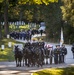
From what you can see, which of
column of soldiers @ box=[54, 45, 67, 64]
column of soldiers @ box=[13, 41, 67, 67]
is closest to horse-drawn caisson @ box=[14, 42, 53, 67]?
column of soldiers @ box=[13, 41, 67, 67]

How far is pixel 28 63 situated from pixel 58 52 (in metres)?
3.23

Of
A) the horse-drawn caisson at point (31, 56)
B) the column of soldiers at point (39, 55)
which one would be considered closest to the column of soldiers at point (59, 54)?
the column of soldiers at point (39, 55)

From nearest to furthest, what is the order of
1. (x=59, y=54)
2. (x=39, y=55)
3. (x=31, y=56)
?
(x=39, y=55)
(x=31, y=56)
(x=59, y=54)

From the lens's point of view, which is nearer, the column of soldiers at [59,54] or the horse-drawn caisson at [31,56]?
the horse-drawn caisson at [31,56]

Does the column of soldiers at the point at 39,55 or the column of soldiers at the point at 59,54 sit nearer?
the column of soldiers at the point at 39,55

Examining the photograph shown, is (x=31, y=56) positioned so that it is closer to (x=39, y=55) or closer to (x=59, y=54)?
(x=39, y=55)

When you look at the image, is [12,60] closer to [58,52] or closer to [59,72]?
[58,52]

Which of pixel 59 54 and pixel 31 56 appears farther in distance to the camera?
pixel 59 54

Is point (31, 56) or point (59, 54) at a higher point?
point (59, 54)

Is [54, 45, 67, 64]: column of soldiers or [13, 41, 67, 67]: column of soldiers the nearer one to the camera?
[13, 41, 67, 67]: column of soldiers

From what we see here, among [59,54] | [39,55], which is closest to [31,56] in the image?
[39,55]

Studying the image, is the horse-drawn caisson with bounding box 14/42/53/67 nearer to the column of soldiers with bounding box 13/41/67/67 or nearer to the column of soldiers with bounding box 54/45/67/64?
the column of soldiers with bounding box 13/41/67/67

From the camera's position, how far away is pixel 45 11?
63188 millimetres

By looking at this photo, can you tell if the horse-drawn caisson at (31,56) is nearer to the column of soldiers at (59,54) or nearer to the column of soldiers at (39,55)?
the column of soldiers at (39,55)
